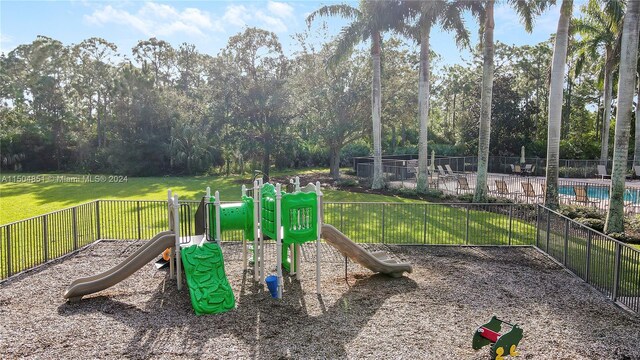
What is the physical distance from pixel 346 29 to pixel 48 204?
668 inches

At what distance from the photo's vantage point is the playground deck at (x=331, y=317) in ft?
22.0

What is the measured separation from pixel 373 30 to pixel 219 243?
18085 mm

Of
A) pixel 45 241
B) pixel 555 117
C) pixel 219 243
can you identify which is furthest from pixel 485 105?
pixel 45 241

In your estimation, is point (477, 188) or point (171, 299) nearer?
point (171, 299)

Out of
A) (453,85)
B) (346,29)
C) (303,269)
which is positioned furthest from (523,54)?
(303,269)

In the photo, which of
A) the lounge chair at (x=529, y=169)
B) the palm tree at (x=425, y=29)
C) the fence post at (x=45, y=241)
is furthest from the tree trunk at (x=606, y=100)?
the fence post at (x=45, y=241)

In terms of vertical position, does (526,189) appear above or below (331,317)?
above

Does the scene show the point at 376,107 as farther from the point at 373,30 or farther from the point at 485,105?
the point at 485,105

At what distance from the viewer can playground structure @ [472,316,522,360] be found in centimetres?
631

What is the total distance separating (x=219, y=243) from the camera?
910cm

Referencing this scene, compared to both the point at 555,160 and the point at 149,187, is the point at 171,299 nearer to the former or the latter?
the point at 555,160

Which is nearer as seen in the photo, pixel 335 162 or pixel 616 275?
pixel 616 275

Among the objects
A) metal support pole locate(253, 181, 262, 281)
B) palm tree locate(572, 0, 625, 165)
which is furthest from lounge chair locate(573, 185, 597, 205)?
metal support pole locate(253, 181, 262, 281)

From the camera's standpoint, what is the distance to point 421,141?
22.8 metres
